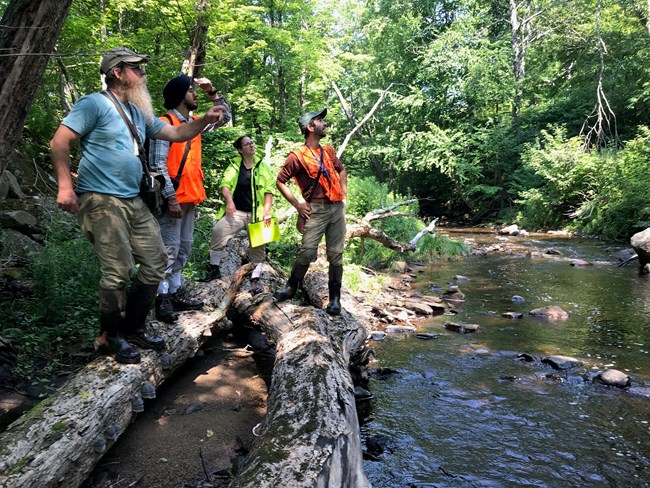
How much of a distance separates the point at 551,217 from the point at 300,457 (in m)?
22.4

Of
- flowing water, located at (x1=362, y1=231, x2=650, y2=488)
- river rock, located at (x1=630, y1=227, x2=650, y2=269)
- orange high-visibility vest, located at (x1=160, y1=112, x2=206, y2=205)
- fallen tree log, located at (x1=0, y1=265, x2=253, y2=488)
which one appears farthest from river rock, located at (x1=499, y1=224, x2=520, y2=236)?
fallen tree log, located at (x1=0, y1=265, x2=253, y2=488)

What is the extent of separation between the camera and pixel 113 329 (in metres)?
3.32

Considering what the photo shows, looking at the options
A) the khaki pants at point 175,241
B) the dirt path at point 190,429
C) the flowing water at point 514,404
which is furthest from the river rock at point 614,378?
the khaki pants at point 175,241

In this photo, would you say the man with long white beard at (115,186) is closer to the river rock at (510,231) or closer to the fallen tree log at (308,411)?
the fallen tree log at (308,411)

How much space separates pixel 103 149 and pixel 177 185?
1.26 m

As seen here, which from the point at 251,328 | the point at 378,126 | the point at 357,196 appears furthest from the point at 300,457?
the point at 378,126

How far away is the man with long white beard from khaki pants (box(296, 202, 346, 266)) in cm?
172

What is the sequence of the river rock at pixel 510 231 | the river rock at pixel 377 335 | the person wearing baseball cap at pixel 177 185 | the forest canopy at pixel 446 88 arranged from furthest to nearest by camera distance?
the river rock at pixel 510 231 < the forest canopy at pixel 446 88 < the river rock at pixel 377 335 < the person wearing baseball cap at pixel 177 185

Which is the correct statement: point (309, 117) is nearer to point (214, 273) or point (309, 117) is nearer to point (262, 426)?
point (214, 273)

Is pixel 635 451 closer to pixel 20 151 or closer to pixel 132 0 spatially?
pixel 20 151

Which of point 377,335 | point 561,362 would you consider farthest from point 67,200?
point 561,362

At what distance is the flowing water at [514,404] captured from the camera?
11.2ft

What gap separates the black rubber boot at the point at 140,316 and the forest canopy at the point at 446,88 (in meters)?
7.05

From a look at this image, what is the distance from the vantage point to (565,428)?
13.1ft
